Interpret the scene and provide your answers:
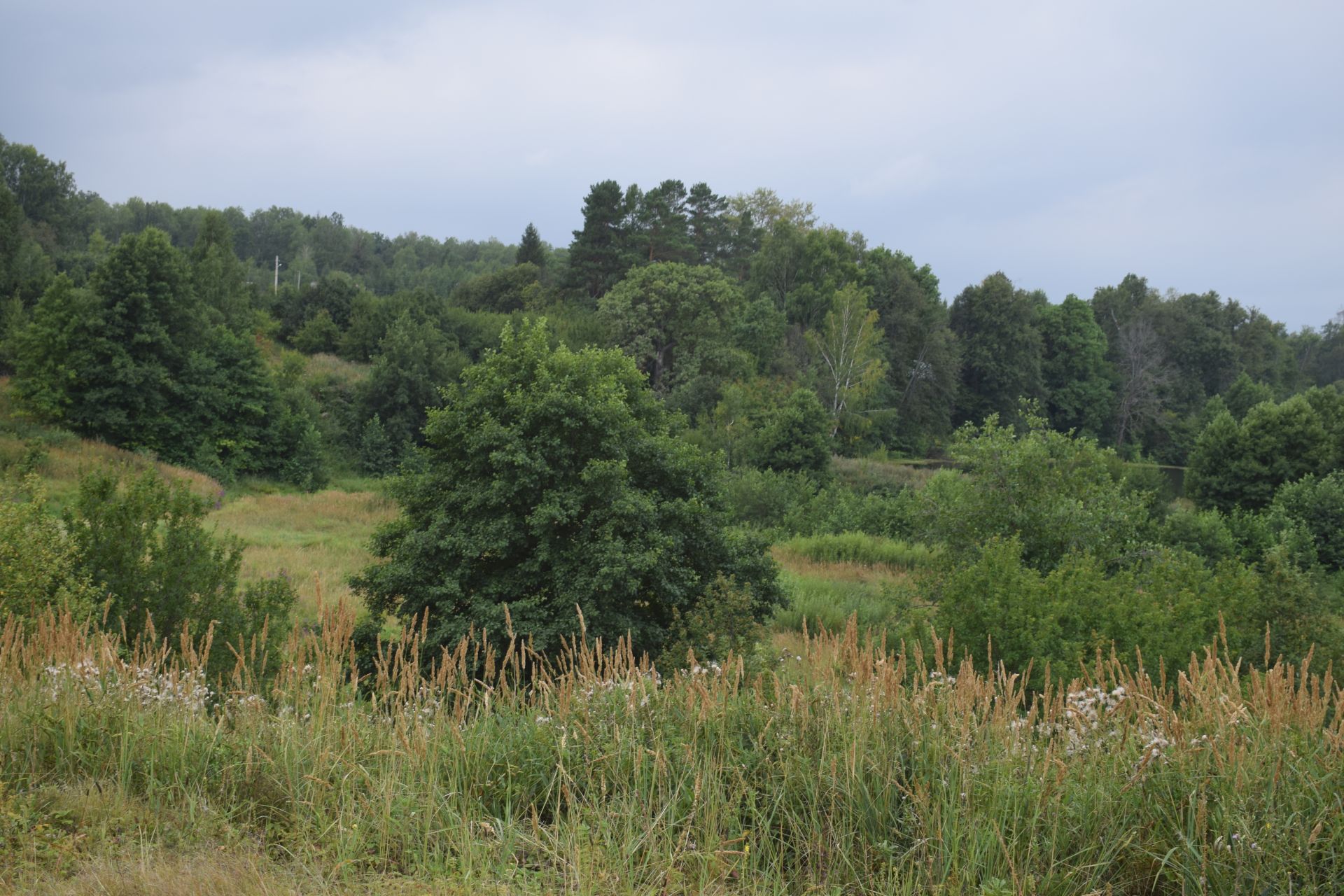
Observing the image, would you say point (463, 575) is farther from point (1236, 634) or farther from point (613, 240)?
point (613, 240)

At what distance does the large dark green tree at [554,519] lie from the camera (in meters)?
13.6

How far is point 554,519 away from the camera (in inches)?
555

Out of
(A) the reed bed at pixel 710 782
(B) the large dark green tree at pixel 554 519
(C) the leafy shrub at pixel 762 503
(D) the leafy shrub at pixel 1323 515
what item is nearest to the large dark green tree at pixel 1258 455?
(D) the leafy shrub at pixel 1323 515

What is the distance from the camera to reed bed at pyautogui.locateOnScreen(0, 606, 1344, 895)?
3336mm

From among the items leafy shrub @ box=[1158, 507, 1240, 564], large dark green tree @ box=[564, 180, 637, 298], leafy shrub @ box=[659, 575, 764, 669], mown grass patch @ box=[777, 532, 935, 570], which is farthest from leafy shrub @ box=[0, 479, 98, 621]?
large dark green tree @ box=[564, 180, 637, 298]

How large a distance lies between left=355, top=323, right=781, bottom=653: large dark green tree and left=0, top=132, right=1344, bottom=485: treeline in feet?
57.0

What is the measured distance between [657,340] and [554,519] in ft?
159

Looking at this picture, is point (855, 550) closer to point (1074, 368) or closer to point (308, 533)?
point (308, 533)

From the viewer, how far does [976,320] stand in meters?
81.7

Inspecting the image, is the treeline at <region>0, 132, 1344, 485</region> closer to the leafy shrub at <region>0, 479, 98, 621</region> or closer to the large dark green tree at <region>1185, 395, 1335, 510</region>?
the large dark green tree at <region>1185, 395, 1335, 510</region>

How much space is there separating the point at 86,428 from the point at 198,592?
39.0 metres

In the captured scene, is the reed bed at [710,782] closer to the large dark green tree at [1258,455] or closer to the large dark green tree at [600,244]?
the large dark green tree at [1258,455]

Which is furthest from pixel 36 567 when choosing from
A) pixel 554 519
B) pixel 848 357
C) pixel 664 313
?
pixel 848 357

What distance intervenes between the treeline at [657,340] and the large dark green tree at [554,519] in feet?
57.0
